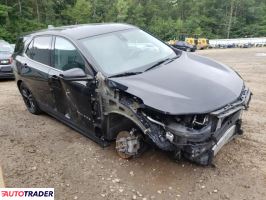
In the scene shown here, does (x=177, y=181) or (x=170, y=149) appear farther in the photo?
(x=177, y=181)

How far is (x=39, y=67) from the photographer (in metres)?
5.54

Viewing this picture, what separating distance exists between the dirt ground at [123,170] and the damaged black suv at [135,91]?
0.29m

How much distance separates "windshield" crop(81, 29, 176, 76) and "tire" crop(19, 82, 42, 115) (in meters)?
2.29

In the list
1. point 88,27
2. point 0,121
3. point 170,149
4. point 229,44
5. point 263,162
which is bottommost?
point 229,44

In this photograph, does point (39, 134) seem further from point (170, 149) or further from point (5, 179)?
point (170, 149)

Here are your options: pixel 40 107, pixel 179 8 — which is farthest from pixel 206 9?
pixel 40 107

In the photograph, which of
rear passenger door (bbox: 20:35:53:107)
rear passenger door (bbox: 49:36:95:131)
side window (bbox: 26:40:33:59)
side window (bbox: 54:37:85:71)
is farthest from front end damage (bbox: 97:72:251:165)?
side window (bbox: 26:40:33:59)

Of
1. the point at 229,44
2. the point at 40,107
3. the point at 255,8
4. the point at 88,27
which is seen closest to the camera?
the point at 88,27

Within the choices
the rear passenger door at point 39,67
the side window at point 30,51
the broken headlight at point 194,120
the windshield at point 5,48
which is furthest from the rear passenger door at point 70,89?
the windshield at point 5,48

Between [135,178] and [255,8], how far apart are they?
68.5 metres

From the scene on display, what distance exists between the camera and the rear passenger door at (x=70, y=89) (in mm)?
4473

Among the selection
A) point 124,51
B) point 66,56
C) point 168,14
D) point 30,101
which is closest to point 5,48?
point 30,101

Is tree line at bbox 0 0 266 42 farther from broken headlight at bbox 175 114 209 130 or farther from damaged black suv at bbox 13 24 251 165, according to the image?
broken headlight at bbox 175 114 209 130

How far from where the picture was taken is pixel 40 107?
20.1ft
